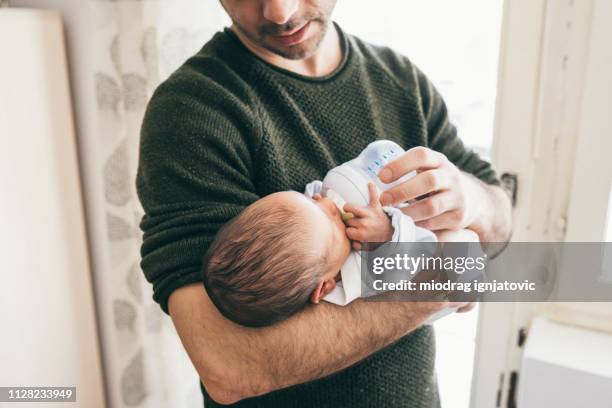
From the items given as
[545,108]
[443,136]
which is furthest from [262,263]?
[545,108]

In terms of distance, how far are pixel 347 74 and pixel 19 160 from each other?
91 centimetres

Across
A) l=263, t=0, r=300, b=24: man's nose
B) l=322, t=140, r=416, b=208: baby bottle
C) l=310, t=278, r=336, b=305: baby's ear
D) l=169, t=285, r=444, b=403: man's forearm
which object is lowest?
l=169, t=285, r=444, b=403: man's forearm

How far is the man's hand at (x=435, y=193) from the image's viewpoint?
0.63 meters

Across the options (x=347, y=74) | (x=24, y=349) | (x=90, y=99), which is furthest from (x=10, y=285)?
(x=347, y=74)

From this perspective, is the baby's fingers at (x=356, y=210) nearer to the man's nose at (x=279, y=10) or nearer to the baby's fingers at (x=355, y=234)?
the baby's fingers at (x=355, y=234)

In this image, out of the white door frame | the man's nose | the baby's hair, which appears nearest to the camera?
the baby's hair

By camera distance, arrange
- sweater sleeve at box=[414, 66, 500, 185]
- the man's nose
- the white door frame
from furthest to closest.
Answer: the white door frame → sweater sleeve at box=[414, 66, 500, 185] → the man's nose

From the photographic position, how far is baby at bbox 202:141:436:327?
0.58 metres

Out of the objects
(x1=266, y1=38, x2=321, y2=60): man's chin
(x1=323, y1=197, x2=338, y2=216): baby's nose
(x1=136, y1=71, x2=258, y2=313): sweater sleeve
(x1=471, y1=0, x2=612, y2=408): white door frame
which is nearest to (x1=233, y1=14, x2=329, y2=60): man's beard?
(x1=266, y1=38, x2=321, y2=60): man's chin

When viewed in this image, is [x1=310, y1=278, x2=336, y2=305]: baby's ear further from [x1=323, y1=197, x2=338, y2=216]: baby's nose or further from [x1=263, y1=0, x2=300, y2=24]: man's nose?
[x1=263, y1=0, x2=300, y2=24]: man's nose

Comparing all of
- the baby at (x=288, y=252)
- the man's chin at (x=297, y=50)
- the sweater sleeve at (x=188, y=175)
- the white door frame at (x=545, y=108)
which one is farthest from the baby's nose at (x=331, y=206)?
the white door frame at (x=545, y=108)

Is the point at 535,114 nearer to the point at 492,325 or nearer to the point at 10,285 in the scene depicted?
the point at 492,325

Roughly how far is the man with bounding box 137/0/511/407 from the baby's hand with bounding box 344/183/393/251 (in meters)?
0.02

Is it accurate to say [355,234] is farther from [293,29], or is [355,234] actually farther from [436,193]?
[293,29]
